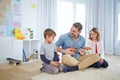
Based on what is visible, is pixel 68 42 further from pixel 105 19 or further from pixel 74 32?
pixel 105 19

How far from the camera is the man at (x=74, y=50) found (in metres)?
2.39

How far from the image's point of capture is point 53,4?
4.08 metres

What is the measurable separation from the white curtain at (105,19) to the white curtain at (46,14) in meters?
0.94

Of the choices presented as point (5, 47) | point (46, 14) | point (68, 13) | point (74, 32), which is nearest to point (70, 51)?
point (74, 32)

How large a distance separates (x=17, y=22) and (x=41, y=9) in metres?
0.73

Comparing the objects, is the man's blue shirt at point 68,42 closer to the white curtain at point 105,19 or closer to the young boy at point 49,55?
the young boy at point 49,55

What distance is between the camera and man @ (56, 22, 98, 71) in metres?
2.39

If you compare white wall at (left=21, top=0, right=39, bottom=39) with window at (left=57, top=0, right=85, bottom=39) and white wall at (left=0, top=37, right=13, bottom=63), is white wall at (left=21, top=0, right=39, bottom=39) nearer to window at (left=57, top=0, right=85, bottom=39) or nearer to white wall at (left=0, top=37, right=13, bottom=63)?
white wall at (left=0, top=37, right=13, bottom=63)

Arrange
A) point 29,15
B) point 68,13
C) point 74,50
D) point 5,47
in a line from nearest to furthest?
1. point 74,50
2. point 5,47
3. point 29,15
4. point 68,13

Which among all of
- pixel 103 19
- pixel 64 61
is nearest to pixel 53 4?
pixel 103 19

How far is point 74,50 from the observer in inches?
101

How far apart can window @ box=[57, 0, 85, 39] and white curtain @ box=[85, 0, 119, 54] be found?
0.22m

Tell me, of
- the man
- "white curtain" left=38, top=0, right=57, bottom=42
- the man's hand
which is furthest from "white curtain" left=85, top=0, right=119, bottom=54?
the man's hand

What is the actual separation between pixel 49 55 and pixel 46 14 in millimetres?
1774
